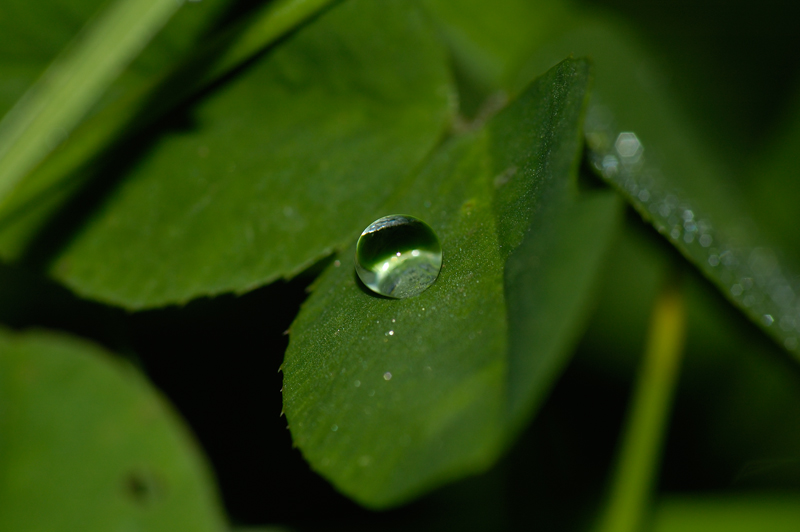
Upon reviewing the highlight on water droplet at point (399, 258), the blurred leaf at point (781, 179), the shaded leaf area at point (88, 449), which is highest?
the blurred leaf at point (781, 179)

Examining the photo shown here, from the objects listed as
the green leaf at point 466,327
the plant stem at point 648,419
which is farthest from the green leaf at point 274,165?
the plant stem at point 648,419

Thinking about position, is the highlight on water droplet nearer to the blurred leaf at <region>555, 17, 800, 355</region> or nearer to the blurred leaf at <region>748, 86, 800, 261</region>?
the blurred leaf at <region>555, 17, 800, 355</region>

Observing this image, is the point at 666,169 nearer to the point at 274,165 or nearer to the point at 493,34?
the point at 493,34

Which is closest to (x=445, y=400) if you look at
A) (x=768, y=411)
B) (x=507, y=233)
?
(x=507, y=233)

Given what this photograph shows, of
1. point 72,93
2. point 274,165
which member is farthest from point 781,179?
point 72,93

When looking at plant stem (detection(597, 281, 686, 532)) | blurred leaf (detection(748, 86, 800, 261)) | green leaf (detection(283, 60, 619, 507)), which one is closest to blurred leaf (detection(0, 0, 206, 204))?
green leaf (detection(283, 60, 619, 507))

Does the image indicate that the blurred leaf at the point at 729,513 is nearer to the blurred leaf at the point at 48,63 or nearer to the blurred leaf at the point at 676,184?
the blurred leaf at the point at 676,184
